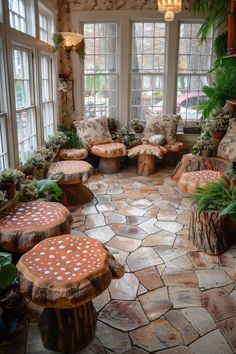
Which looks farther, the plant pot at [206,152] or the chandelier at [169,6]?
the plant pot at [206,152]

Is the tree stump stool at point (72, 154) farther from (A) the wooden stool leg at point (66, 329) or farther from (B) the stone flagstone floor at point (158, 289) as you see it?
(A) the wooden stool leg at point (66, 329)

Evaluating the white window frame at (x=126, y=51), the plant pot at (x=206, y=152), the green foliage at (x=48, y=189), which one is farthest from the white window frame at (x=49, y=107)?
the plant pot at (x=206, y=152)

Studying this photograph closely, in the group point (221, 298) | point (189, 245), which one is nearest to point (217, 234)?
point (189, 245)

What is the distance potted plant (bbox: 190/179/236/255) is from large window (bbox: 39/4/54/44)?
3.50 meters

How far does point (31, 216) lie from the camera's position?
9.15ft

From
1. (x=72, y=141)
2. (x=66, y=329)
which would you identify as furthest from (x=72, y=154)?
(x=66, y=329)

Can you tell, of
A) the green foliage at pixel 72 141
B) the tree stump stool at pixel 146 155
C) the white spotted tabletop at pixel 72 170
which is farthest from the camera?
the green foliage at pixel 72 141

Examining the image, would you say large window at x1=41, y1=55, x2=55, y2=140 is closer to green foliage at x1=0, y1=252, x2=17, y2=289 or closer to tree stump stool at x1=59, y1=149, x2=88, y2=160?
tree stump stool at x1=59, y1=149, x2=88, y2=160

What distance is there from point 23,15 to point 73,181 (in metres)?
2.13

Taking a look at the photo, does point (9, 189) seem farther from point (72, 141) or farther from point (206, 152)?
point (206, 152)

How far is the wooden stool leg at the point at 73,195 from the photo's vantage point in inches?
169

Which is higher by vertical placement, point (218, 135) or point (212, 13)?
point (212, 13)

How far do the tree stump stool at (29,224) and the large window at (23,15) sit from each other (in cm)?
215

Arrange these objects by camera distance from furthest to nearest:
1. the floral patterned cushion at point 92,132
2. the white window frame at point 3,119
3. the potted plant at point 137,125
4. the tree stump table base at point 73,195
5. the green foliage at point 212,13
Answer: the potted plant at point 137,125, the floral patterned cushion at point 92,132, the green foliage at point 212,13, the tree stump table base at point 73,195, the white window frame at point 3,119
